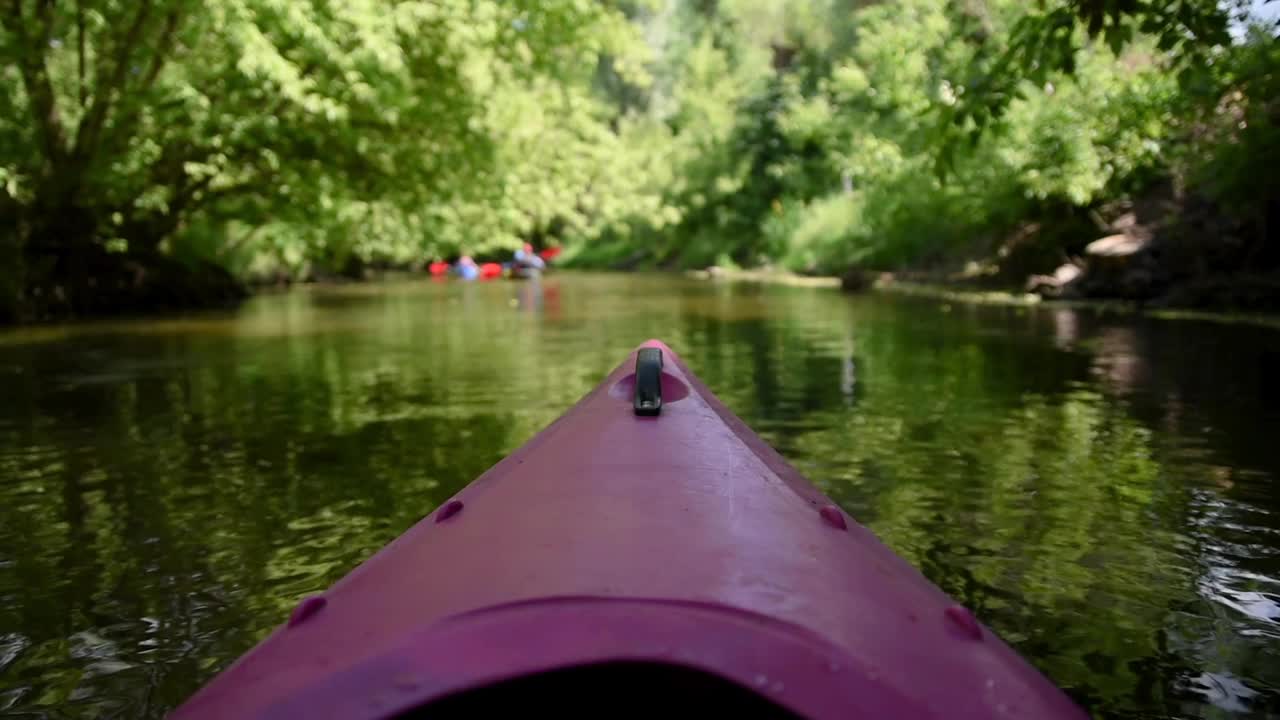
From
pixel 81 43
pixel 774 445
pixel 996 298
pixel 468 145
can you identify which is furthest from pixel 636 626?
pixel 996 298

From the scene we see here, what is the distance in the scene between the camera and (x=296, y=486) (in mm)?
6227

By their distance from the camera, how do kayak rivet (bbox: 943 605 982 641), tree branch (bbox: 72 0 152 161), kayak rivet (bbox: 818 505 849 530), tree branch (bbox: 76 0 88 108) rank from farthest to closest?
tree branch (bbox: 72 0 152 161)
tree branch (bbox: 76 0 88 108)
kayak rivet (bbox: 818 505 849 530)
kayak rivet (bbox: 943 605 982 641)

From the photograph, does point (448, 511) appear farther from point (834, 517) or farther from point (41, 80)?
point (41, 80)

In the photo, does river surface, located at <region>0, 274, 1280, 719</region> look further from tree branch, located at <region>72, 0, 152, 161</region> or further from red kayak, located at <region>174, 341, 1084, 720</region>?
tree branch, located at <region>72, 0, 152, 161</region>

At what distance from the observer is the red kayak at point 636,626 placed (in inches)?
65.2

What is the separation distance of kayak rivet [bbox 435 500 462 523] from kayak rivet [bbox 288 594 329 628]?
522mm

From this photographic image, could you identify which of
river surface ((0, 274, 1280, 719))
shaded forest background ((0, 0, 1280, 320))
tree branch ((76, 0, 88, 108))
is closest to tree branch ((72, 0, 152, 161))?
shaded forest background ((0, 0, 1280, 320))

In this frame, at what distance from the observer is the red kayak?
1.66 meters

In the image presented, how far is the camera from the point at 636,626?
67.4 inches

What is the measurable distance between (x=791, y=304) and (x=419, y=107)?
29.8ft

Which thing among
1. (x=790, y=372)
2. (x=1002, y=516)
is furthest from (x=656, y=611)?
(x=790, y=372)

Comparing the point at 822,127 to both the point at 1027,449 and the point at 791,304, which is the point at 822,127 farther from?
the point at 1027,449

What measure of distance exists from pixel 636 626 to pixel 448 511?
1.13 meters

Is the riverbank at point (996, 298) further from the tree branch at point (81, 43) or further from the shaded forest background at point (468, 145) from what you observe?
the tree branch at point (81, 43)
